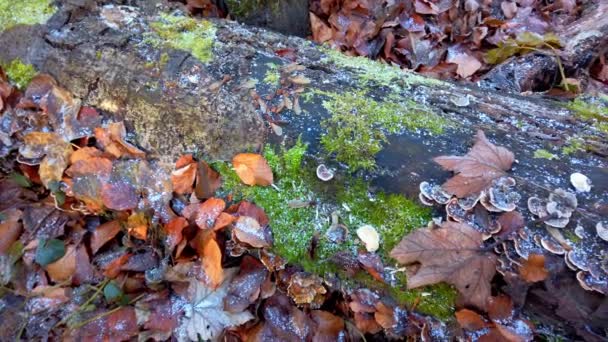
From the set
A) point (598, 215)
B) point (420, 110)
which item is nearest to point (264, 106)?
point (420, 110)

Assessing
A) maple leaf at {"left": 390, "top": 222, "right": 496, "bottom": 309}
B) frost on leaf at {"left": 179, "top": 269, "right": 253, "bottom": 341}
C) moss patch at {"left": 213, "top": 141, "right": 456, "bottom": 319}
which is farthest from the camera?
frost on leaf at {"left": 179, "top": 269, "right": 253, "bottom": 341}

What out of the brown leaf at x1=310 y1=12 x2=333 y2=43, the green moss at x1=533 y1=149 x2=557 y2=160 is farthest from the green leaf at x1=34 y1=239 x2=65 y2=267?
the brown leaf at x1=310 y1=12 x2=333 y2=43

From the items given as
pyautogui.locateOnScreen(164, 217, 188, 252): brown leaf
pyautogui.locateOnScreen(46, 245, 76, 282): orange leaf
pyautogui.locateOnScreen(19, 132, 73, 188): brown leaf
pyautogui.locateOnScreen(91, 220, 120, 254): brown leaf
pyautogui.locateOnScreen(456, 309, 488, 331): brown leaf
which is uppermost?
pyautogui.locateOnScreen(19, 132, 73, 188): brown leaf

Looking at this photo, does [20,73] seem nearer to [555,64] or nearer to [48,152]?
[48,152]

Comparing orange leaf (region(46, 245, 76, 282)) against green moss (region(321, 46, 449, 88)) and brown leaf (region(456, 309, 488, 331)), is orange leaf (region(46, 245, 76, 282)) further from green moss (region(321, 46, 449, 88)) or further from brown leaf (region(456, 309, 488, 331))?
brown leaf (region(456, 309, 488, 331))

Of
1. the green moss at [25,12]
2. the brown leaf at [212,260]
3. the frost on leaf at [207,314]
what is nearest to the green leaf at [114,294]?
the frost on leaf at [207,314]

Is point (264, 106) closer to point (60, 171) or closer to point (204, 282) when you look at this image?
point (204, 282)
